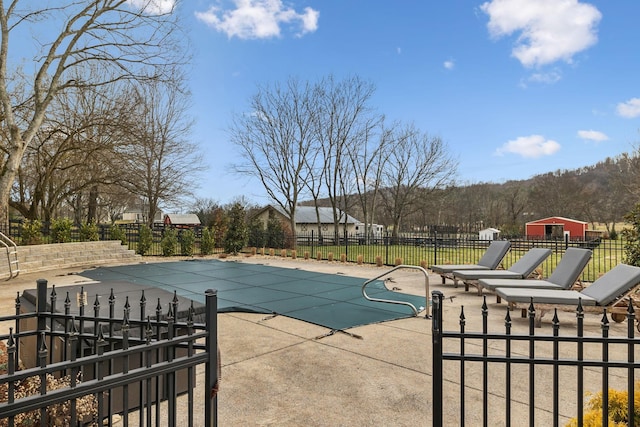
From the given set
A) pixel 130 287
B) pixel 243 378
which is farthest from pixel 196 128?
pixel 243 378

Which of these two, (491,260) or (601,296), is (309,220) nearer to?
(491,260)

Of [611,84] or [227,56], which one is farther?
[611,84]

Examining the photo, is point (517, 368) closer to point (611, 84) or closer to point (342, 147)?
point (611, 84)

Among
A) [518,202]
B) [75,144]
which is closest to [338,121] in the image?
[75,144]

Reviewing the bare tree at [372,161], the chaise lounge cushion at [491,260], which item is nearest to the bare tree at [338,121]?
the bare tree at [372,161]

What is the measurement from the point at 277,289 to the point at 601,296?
20.6ft

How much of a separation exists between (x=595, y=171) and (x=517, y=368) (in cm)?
5208

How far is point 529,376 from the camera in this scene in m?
2.63

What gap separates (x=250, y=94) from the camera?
102ft

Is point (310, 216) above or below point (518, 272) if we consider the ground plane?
above

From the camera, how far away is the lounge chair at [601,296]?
5.66 meters

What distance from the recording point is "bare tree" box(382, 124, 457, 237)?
127ft

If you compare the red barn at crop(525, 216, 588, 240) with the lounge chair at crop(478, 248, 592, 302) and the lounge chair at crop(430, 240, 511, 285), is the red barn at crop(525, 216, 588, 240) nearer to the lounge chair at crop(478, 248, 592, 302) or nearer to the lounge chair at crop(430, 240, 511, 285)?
the lounge chair at crop(430, 240, 511, 285)

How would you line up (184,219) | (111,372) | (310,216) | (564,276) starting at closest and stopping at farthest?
(111,372) → (564,276) → (310,216) → (184,219)
